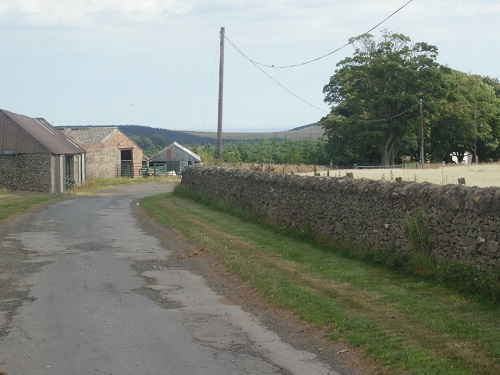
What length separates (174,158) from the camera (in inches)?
A: 4183

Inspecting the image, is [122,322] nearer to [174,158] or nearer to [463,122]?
[463,122]

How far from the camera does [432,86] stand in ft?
249

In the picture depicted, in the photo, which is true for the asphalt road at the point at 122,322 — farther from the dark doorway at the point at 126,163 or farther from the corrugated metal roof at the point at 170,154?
the corrugated metal roof at the point at 170,154

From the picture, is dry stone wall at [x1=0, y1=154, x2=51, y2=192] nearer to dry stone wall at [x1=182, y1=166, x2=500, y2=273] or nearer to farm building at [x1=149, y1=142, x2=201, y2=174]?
dry stone wall at [x1=182, y1=166, x2=500, y2=273]

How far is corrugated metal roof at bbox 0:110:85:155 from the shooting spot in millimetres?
51906

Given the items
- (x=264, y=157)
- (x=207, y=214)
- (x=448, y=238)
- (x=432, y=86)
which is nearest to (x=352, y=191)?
(x=448, y=238)

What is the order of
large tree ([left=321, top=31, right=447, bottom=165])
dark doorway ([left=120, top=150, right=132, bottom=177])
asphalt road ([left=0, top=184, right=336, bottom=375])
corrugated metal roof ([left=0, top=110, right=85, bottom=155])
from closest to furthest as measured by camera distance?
asphalt road ([left=0, top=184, right=336, bottom=375]), corrugated metal roof ([left=0, top=110, right=85, bottom=155]), large tree ([left=321, top=31, right=447, bottom=165]), dark doorway ([left=120, top=150, right=132, bottom=177])

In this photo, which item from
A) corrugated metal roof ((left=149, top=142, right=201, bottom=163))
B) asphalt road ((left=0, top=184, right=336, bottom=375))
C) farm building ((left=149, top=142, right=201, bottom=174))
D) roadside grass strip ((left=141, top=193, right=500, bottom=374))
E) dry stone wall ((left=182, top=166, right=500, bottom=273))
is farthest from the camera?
corrugated metal roof ((left=149, top=142, right=201, bottom=163))

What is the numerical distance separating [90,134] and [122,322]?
7382 centimetres

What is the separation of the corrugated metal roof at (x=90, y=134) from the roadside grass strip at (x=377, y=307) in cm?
6367

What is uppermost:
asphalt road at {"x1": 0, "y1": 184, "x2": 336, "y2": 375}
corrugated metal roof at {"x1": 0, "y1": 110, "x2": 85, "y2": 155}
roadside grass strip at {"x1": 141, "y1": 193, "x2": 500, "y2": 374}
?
corrugated metal roof at {"x1": 0, "y1": 110, "x2": 85, "y2": 155}

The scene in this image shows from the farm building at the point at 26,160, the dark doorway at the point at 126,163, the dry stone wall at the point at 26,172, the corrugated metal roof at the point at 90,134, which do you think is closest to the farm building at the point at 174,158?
the dark doorway at the point at 126,163

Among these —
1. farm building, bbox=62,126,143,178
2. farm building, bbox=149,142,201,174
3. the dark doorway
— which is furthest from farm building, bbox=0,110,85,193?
farm building, bbox=149,142,201,174

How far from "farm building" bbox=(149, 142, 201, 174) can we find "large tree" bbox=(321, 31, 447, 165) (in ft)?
91.2
